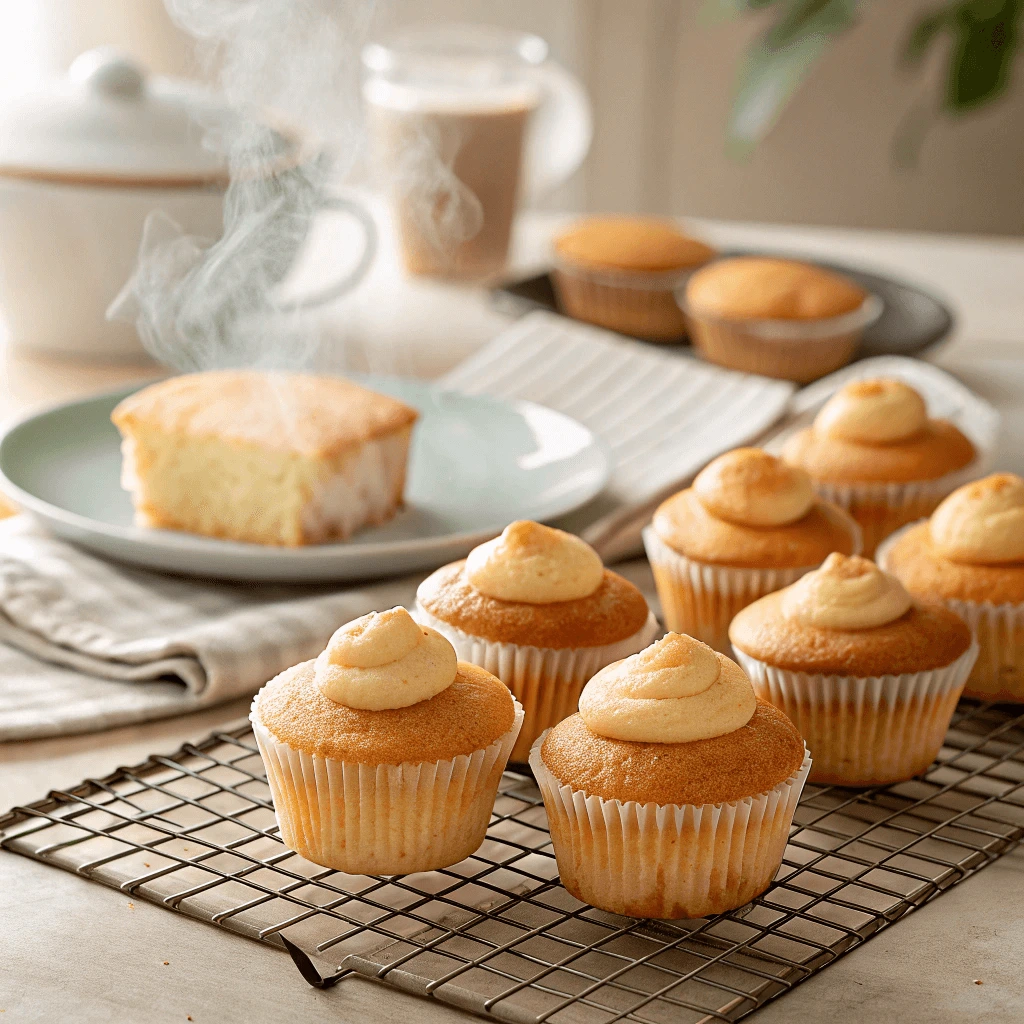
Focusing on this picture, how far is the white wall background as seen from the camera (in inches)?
165

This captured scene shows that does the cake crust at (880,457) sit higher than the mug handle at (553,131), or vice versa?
the mug handle at (553,131)

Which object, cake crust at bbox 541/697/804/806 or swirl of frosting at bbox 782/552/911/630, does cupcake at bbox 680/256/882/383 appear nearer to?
swirl of frosting at bbox 782/552/911/630

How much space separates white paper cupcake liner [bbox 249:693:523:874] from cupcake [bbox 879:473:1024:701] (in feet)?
1.58

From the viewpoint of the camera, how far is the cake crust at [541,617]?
115 centimetres

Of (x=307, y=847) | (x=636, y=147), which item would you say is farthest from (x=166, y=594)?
(x=636, y=147)

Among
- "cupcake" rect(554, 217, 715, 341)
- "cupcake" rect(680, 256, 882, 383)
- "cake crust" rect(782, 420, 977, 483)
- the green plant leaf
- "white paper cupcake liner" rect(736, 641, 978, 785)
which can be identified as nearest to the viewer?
"white paper cupcake liner" rect(736, 641, 978, 785)

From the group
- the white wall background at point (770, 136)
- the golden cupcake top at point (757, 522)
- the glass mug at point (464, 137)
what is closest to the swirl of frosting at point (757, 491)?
the golden cupcake top at point (757, 522)

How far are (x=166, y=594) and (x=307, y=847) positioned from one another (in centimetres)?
51

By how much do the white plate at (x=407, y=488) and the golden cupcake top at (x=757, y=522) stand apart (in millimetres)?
209

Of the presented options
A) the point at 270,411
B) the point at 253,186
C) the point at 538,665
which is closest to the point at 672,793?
the point at 538,665

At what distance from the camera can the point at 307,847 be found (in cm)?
99

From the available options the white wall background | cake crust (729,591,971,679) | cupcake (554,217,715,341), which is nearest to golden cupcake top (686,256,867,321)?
cupcake (554,217,715,341)

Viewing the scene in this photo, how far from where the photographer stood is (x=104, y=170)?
186cm

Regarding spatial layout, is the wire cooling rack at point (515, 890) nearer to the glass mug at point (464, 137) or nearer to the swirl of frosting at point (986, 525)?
the swirl of frosting at point (986, 525)
